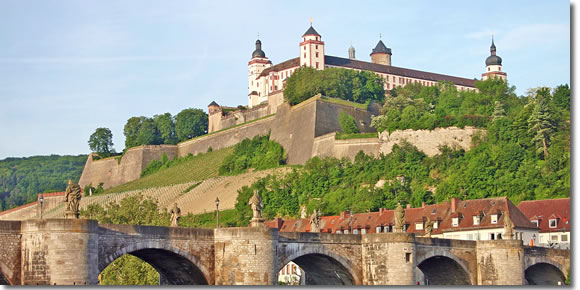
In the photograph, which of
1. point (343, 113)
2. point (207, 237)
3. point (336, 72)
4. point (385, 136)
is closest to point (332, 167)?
point (385, 136)

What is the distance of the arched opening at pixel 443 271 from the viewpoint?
5466 cm

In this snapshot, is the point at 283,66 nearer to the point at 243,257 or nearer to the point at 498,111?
the point at 498,111

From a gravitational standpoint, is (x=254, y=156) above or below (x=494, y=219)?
above

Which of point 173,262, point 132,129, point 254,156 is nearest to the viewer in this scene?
point 173,262

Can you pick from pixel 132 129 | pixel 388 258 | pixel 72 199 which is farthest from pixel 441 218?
pixel 132 129

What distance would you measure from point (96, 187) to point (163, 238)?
100734 millimetres

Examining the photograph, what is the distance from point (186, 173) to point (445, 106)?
30.8 metres

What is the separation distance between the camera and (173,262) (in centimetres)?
4503

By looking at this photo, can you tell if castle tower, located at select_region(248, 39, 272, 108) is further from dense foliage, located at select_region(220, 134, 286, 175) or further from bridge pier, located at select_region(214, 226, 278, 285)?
bridge pier, located at select_region(214, 226, 278, 285)

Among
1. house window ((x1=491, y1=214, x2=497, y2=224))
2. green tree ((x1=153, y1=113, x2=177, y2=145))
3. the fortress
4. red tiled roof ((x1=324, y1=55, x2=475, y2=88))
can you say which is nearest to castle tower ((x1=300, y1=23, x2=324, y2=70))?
the fortress

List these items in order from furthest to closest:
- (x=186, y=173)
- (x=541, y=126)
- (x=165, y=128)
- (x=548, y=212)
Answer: (x=165, y=128)
(x=186, y=173)
(x=541, y=126)
(x=548, y=212)

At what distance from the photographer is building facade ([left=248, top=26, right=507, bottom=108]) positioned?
13500 centimetres

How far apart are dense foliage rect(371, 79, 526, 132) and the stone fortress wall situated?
0.99 m

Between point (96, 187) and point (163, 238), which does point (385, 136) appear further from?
point (163, 238)
